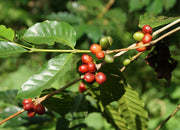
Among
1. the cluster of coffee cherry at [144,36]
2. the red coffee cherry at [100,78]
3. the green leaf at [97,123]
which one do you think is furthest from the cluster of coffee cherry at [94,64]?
the green leaf at [97,123]

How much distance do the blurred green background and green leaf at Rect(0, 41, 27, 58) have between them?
459mm

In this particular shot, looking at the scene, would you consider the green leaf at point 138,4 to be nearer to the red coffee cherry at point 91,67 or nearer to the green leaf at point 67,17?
the green leaf at point 67,17

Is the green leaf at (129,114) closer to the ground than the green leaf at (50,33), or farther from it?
closer to the ground

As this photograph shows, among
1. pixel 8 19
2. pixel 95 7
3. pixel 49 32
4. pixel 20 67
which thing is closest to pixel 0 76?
pixel 20 67

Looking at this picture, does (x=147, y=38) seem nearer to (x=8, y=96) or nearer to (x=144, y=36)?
(x=144, y=36)

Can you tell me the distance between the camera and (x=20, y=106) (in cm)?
131

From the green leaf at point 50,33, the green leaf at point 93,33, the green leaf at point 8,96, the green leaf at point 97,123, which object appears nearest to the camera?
the green leaf at point 50,33

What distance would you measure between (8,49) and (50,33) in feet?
0.58

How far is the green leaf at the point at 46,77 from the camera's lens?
0.75 meters

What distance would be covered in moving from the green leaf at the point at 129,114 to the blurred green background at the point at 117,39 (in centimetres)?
50

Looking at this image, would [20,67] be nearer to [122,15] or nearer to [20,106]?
[122,15]

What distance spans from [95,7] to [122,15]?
38cm

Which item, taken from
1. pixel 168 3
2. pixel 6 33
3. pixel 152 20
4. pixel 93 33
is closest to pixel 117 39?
pixel 93 33

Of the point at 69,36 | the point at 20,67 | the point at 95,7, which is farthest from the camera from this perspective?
the point at 20,67
